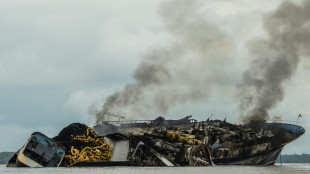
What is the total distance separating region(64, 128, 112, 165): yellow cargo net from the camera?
159 ft

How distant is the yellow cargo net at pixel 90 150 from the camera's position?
4859cm

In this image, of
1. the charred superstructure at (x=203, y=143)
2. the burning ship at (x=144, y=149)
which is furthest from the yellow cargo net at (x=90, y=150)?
the charred superstructure at (x=203, y=143)

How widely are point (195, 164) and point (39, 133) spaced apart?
74.4 feet

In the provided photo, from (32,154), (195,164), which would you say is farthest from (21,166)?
(195,164)

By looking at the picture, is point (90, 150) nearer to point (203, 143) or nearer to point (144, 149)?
point (144, 149)

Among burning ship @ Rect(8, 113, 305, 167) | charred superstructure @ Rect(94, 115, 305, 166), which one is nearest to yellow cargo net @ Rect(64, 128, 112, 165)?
burning ship @ Rect(8, 113, 305, 167)

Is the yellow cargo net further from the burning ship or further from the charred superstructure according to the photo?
the charred superstructure

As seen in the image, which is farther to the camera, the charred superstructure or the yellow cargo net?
the charred superstructure

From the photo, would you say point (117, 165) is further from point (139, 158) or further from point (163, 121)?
point (163, 121)

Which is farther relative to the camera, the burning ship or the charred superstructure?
the charred superstructure

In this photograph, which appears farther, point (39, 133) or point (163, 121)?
point (163, 121)

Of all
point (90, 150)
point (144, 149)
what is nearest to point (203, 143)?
point (144, 149)

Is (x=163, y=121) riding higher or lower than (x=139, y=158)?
higher

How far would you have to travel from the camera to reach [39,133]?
4806cm
